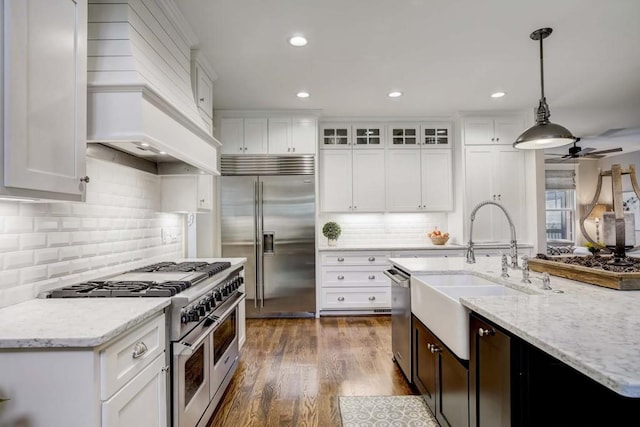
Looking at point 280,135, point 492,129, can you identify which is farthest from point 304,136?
point 492,129

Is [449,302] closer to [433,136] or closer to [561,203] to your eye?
[433,136]

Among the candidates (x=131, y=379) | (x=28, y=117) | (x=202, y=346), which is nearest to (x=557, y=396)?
(x=131, y=379)

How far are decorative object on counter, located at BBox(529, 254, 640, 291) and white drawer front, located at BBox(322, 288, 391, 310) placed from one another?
95.9 inches

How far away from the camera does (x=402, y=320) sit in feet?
8.85

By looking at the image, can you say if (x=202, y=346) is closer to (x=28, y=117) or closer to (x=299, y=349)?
(x=28, y=117)

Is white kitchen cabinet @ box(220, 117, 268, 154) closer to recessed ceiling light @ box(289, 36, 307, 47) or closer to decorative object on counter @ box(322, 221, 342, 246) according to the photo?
decorative object on counter @ box(322, 221, 342, 246)

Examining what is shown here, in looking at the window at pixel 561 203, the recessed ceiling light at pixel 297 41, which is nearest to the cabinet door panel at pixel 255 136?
the recessed ceiling light at pixel 297 41

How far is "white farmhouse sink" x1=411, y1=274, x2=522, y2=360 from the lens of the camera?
164cm

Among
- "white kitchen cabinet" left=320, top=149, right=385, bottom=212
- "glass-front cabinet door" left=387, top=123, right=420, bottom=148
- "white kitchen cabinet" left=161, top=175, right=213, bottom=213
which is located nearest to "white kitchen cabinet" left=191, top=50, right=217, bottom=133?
"white kitchen cabinet" left=161, top=175, right=213, bottom=213

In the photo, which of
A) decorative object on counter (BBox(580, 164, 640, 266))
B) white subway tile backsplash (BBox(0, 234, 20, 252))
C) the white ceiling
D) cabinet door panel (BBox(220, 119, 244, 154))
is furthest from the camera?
cabinet door panel (BBox(220, 119, 244, 154))

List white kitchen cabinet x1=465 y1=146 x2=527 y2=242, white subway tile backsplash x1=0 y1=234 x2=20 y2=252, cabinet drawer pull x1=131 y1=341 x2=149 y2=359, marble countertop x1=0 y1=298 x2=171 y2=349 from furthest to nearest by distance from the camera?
white kitchen cabinet x1=465 y1=146 x2=527 y2=242 < white subway tile backsplash x1=0 y1=234 x2=20 y2=252 < cabinet drawer pull x1=131 y1=341 x2=149 y2=359 < marble countertop x1=0 y1=298 x2=171 y2=349

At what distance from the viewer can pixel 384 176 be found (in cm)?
491

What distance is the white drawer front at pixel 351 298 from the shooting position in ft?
15.1

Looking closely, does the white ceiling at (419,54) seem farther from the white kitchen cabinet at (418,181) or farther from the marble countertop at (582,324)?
the marble countertop at (582,324)
